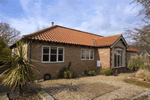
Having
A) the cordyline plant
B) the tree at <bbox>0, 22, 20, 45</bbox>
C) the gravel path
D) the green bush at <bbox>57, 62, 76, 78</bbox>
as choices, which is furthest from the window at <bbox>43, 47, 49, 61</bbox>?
the tree at <bbox>0, 22, 20, 45</bbox>

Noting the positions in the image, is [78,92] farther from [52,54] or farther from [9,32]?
[9,32]

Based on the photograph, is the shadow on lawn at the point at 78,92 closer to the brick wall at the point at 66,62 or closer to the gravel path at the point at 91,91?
the gravel path at the point at 91,91

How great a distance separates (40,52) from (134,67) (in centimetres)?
1154

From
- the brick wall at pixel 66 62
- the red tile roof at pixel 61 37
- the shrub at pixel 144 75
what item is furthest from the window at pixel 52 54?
the shrub at pixel 144 75

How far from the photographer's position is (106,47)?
12.1m

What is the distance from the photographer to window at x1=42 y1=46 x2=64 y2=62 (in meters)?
8.96

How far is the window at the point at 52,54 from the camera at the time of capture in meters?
8.96

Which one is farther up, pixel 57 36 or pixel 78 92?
pixel 57 36

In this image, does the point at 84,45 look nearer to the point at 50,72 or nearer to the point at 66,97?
the point at 50,72

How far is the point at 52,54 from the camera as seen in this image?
9.38m

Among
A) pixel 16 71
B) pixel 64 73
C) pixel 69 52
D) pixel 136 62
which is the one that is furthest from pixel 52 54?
pixel 136 62

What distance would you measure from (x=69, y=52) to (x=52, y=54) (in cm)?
203

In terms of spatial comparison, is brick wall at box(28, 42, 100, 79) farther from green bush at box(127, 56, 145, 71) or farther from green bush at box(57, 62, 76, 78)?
green bush at box(127, 56, 145, 71)

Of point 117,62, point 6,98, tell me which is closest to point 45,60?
point 6,98
